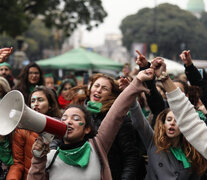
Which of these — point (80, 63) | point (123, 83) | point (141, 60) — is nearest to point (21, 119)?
point (123, 83)

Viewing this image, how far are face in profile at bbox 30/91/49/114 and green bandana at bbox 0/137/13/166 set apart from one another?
1.38ft

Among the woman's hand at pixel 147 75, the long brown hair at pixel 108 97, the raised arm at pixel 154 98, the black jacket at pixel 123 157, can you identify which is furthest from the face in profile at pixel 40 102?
the woman's hand at pixel 147 75

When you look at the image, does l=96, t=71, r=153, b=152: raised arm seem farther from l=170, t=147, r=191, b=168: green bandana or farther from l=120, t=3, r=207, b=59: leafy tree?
l=120, t=3, r=207, b=59: leafy tree

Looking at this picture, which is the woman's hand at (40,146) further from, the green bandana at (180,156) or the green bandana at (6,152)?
the green bandana at (180,156)

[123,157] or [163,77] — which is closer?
[163,77]

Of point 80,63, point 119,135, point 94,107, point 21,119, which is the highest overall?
point 21,119

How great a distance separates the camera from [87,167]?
2.84 meters

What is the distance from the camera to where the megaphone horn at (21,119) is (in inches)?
87.2

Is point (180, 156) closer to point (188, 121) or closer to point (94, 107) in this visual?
point (94, 107)

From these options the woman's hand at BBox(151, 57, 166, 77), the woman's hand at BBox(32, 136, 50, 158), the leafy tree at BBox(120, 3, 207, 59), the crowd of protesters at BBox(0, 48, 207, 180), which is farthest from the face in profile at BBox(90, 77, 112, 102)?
the leafy tree at BBox(120, 3, 207, 59)

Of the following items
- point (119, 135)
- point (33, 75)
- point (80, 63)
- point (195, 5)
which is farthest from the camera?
point (195, 5)

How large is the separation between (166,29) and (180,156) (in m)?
63.2

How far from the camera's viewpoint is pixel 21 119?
7.20 feet

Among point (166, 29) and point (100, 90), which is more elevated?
point (166, 29)
